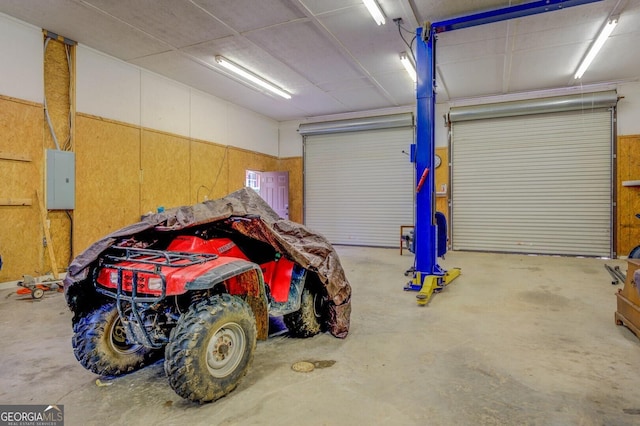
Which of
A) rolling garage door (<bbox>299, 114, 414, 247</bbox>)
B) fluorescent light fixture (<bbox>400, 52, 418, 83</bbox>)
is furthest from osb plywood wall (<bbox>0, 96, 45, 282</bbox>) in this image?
rolling garage door (<bbox>299, 114, 414, 247</bbox>)

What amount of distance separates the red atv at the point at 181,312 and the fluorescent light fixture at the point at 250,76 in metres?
5.10

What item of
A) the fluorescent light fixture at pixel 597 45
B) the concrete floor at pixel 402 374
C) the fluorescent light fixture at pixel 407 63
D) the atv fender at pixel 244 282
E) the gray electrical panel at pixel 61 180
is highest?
the fluorescent light fixture at pixel 407 63

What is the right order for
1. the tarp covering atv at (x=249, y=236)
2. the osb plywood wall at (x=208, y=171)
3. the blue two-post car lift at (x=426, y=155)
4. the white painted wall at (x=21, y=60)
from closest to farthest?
the tarp covering atv at (x=249, y=236)
the blue two-post car lift at (x=426, y=155)
the white painted wall at (x=21, y=60)
the osb plywood wall at (x=208, y=171)

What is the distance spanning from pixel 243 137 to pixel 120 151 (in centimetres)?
393

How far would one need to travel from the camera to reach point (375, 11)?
16.0 ft

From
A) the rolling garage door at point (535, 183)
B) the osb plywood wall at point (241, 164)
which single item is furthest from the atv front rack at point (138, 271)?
the rolling garage door at point (535, 183)

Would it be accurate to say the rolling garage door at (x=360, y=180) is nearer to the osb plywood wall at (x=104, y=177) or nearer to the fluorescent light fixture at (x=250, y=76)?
the fluorescent light fixture at (x=250, y=76)

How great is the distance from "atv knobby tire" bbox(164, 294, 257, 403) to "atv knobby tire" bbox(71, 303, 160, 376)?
2.44ft

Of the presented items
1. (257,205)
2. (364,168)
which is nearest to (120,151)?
(257,205)

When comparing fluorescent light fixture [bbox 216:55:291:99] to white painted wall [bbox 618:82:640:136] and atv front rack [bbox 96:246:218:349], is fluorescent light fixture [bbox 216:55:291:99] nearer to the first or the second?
atv front rack [bbox 96:246:218:349]

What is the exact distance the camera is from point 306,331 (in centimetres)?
327

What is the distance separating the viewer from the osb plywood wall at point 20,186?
522 centimetres

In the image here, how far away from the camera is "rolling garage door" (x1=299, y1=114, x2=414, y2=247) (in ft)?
33.0

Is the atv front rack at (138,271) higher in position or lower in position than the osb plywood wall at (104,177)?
lower
